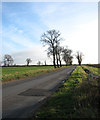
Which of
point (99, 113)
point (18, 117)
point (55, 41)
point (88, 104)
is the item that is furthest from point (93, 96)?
point (55, 41)

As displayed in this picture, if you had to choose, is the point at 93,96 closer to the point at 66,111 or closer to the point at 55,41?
the point at 66,111

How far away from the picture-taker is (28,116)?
4312mm

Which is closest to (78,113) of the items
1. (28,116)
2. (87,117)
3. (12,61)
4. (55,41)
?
(87,117)

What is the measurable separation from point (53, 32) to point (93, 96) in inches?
1473

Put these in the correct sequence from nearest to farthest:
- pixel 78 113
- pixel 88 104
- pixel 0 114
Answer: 1. pixel 78 113
2. pixel 88 104
3. pixel 0 114

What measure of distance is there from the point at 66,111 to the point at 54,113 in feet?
1.56

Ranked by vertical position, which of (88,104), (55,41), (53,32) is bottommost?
(88,104)

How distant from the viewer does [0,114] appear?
461cm

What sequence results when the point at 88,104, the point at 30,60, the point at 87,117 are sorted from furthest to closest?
1. the point at 30,60
2. the point at 88,104
3. the point at 87,117

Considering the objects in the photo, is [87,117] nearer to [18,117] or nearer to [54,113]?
[54,113]

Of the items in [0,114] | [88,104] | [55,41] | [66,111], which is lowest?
[0,114]

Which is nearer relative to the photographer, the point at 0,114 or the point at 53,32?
the point at 0,114

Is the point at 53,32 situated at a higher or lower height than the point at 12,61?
higher

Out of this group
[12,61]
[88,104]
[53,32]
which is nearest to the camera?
[88,104]
